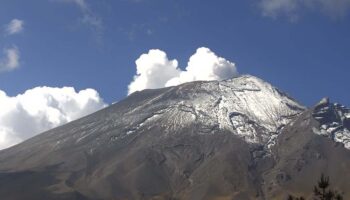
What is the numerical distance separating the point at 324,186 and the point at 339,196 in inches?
80.6

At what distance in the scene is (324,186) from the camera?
47156 millimetres

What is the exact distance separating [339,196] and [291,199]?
13.9ft

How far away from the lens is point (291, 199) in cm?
5094

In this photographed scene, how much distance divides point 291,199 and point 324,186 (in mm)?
4477

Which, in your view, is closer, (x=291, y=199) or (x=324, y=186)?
(x=324, y=186)

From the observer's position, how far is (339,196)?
48.3m
